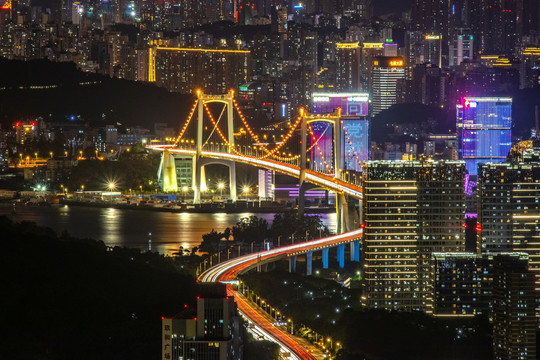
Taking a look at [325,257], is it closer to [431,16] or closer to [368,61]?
[368,61]

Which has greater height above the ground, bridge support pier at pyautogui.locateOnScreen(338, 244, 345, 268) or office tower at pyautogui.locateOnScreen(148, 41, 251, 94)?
office tower at pyautogui.locateOnScreen(148, 41, 251, 94)

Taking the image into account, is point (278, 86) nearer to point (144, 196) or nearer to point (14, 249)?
point (144, 196)

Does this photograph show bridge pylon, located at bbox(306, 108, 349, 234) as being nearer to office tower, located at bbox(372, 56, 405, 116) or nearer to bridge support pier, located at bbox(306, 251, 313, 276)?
bridge support pier, located at bbox(306, 251, 313, 276)

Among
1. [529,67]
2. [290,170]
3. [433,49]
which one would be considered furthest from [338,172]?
[433,49]

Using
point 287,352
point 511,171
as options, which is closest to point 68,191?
point 511,171

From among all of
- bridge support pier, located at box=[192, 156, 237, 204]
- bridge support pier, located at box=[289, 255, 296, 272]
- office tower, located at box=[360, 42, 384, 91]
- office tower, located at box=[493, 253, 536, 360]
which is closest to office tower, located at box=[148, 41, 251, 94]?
office tower, located at box=[360, 42, 384, 91]

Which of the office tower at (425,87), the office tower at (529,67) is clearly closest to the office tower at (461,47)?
the office tower at (529,67)
